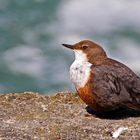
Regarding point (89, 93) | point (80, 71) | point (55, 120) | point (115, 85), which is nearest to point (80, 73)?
point (80, 71)

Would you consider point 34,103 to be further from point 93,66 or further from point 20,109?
point 93,66

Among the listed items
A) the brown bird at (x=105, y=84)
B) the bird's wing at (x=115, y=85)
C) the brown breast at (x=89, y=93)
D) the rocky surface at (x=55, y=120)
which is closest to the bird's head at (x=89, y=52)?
the brown bird at (x=105, y=84)

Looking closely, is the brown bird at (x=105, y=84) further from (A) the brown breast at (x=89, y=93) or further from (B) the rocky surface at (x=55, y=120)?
(B) the rocky surface at (x=55, y=120)

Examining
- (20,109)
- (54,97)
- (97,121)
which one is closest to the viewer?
(97,121)

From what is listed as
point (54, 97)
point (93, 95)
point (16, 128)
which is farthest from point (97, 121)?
point (54, 97)

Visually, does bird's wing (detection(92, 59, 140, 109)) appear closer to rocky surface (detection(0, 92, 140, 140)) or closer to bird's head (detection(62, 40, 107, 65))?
bird's head (detection(62, 40, 107, 65))

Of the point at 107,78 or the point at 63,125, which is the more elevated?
the point at 107,78

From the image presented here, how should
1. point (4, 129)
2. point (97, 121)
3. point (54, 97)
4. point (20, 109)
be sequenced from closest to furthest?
1. point (4, 129)
2. point (97, 121)
3. point (20, 109)
4. point (54, 97)

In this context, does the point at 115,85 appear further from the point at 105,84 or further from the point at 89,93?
the point at 89,93
